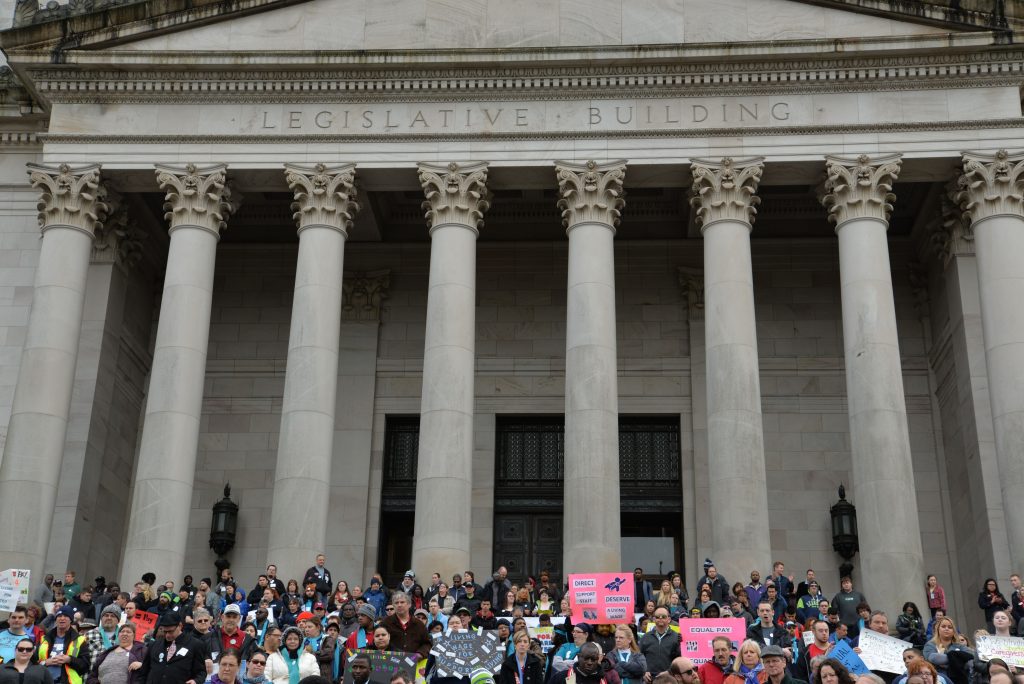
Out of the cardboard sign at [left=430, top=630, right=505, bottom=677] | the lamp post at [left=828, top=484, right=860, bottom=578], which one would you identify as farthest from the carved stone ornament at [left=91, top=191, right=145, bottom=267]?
the lamp post at [left=828, top=484, right=860, bottom=578]

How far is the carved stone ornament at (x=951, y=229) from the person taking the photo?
123ft

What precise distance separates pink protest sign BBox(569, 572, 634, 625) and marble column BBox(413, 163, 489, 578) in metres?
5.89

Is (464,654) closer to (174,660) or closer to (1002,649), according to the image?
(174,660)

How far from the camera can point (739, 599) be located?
95.4ft

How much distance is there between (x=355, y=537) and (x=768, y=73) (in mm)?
17719

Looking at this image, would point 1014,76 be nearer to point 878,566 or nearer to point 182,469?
point 878,566

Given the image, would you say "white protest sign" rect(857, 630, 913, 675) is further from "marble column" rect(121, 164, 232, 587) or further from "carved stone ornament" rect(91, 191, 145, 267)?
"carved stone ornament" rect(91, 191, 145, 267)

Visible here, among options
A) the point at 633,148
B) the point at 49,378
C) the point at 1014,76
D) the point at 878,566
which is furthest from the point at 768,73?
the point at 49,378

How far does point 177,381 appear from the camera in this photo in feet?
114

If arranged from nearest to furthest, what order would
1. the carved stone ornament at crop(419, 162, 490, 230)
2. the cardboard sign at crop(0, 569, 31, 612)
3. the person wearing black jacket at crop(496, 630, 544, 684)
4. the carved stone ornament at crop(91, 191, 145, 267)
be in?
the person wearing black jacket at crop(496, 630, 544, 684) < the cardboard sign at crop(0, 569, 31, 612) < the carved stone ornament at crop(419, 162, 490, 230) < the carved stone ornament at crop(91, 191, 145, 267)

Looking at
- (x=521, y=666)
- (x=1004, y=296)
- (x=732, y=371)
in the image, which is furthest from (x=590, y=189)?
(x=521, y=666)

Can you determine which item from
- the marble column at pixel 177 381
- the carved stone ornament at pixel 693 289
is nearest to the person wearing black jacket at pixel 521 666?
the marble column at pixel 177 381

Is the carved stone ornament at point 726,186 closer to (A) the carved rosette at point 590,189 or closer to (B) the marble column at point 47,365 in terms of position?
(A) the carved rosette at point 590,189

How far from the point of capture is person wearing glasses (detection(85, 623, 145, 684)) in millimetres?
22484
